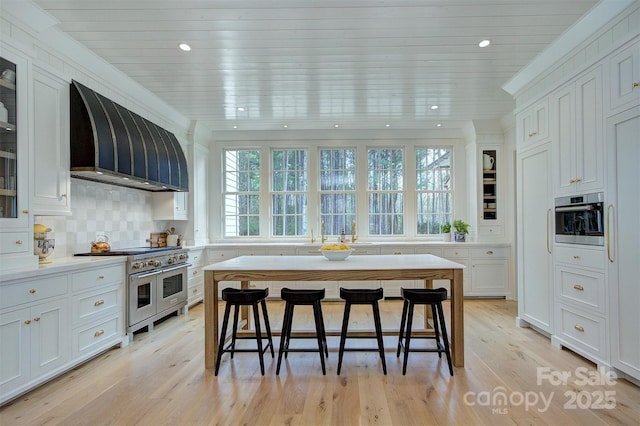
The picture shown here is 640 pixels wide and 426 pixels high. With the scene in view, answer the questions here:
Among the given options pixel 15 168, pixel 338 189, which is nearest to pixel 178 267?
pixel 15 168

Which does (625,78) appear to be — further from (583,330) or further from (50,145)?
(50,145)

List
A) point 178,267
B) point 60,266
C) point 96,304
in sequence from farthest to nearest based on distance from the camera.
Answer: point 178,267
point 96,304
point 60,266

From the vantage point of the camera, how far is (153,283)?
378 cm

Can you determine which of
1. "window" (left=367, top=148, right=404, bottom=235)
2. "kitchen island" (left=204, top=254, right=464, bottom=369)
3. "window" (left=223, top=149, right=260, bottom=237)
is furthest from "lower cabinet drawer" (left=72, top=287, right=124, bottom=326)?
"window" (left=367, top=148, right=404, bottom=235)

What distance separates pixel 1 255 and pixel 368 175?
16.0 feet

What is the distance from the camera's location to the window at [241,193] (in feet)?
19.7

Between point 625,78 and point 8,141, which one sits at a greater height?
point 625,78

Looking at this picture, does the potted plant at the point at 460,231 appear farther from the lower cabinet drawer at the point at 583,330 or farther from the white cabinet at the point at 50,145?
the white cabinet at the point at 50,145

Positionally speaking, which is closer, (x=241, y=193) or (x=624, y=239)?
(x=624, y=239)

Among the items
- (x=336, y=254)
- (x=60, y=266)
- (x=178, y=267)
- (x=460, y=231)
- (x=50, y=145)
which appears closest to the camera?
(x=60, y=266)

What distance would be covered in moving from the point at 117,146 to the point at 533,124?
4325 millimetres

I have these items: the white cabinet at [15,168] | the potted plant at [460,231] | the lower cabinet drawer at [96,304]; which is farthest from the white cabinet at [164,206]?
the potted plant at [460,231]

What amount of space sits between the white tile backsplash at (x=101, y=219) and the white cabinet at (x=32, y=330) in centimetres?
82

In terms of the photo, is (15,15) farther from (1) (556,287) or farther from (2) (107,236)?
(1) (556,287)
